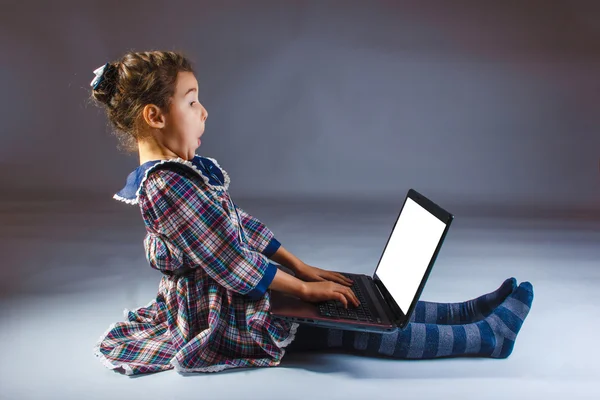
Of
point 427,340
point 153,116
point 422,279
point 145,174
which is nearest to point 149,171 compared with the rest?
point 145,174

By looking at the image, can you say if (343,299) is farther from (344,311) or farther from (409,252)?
(409,252)

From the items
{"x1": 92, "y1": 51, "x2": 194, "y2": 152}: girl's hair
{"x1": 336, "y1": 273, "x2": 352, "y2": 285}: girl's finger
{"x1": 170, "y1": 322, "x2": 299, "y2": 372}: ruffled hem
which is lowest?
{"x1": 170, "y1": 322, "x2": 299, "y2": 372}: ruffled hem

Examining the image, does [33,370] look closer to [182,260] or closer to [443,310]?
[182,260]

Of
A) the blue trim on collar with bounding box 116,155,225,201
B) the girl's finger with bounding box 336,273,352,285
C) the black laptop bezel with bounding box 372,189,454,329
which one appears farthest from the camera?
the girl's finger with bounding box 336,273,352,285

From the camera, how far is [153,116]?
5.43 feet

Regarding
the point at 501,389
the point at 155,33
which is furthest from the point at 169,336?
the point at 155,33

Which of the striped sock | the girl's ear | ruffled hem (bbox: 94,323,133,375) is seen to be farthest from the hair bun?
the striped sock

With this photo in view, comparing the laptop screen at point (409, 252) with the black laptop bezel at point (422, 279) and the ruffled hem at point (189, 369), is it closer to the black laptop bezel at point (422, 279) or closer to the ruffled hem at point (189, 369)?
the black laptop bezel at point (422, 279)

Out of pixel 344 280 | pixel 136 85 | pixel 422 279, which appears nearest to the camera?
pixel 422 279

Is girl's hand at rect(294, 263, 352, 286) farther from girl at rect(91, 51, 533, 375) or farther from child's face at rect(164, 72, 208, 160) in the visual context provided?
child's face at rect(164, 72, 208, 160)

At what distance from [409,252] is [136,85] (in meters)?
0.80

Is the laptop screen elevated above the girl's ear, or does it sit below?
below

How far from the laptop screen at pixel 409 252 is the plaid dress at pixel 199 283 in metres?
0.29

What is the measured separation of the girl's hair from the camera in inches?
64.7
